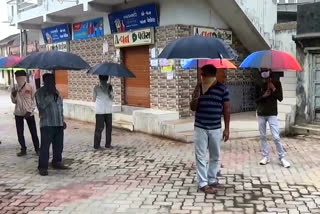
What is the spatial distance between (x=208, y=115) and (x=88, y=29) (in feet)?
31.6

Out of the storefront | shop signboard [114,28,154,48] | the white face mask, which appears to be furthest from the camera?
shop signboard [114,28,154,48]

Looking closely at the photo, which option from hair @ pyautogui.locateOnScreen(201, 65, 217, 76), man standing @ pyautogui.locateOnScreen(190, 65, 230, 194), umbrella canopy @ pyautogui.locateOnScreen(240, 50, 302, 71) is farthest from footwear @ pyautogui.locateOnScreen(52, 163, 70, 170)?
umbrella canopy @ pyautogui.locateOnScreen(240, 50, 302, 71)

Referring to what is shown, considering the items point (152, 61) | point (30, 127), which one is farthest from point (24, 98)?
point (152, 61)

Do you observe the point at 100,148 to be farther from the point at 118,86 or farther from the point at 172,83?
the point at 118,86

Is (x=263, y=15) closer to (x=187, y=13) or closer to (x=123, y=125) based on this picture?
(x=187, y=13)

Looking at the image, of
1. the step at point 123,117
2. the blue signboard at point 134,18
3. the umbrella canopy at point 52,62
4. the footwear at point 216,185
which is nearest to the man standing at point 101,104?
the umbrella canopy at point 52,62

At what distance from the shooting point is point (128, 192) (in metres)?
5.49

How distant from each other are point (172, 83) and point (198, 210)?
6.13m

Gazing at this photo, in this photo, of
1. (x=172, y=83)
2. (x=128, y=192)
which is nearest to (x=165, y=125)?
(x=172, y=83)

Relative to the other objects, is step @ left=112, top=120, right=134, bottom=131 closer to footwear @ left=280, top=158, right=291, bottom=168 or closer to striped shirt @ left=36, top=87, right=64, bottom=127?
striped shirt @ left=36, top=87, right=64, bottom=127

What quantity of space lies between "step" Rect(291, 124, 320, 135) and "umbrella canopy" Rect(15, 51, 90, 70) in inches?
222

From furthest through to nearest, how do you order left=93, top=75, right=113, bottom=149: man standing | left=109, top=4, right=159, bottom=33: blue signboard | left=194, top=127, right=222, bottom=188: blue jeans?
left=109, top=4, right=159, bottom=33: blue signboard → left=93, top=75, right=113, bottom=149: man standing → left=194, top=127, right=222, bottom=188: blue jeans

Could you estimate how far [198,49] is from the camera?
536 cm

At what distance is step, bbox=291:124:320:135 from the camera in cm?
947
